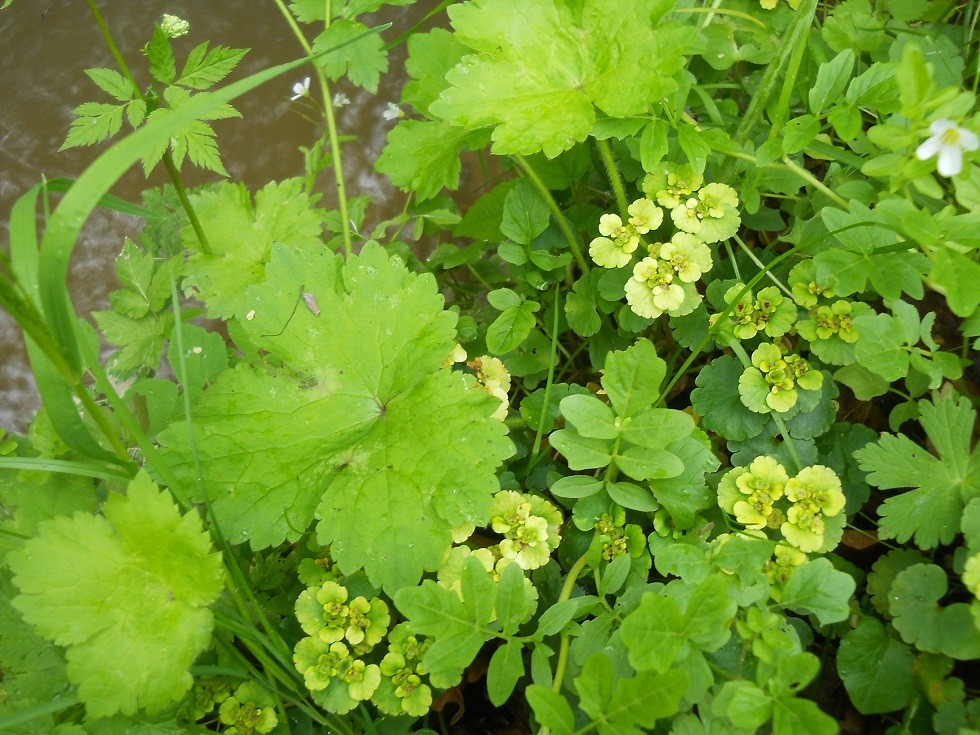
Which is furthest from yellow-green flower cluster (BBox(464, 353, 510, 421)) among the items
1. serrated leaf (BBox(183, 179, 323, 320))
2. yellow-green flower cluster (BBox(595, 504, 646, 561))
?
serrated leaf (BBox(183, 179, 323, 320))

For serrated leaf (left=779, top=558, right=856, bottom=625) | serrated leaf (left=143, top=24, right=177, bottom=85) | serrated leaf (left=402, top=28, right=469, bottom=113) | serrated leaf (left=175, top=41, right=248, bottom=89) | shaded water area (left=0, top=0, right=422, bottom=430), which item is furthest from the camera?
shaded water area (left=0, top=0, right=422, bottom=430)

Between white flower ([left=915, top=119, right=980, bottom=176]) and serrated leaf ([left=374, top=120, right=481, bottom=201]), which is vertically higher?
white flower ([left=915, top=119, right=980, bottom=176])

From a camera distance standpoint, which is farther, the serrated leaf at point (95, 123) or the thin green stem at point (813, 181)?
the serrated leaf at point (95, 123)

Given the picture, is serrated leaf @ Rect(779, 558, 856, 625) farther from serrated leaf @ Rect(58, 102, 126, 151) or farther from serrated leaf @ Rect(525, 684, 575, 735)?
serrated leaf @ Rect(58, 102, 126, 151)

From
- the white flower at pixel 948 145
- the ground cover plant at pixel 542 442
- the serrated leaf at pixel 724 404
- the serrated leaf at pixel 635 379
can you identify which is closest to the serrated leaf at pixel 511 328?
the ground cover plant at pixel 542 442

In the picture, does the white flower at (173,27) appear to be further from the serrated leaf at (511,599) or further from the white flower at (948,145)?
the white flower at (948,145)

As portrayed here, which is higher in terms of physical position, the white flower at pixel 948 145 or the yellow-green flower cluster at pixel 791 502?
the white flower at pixel 948 145
